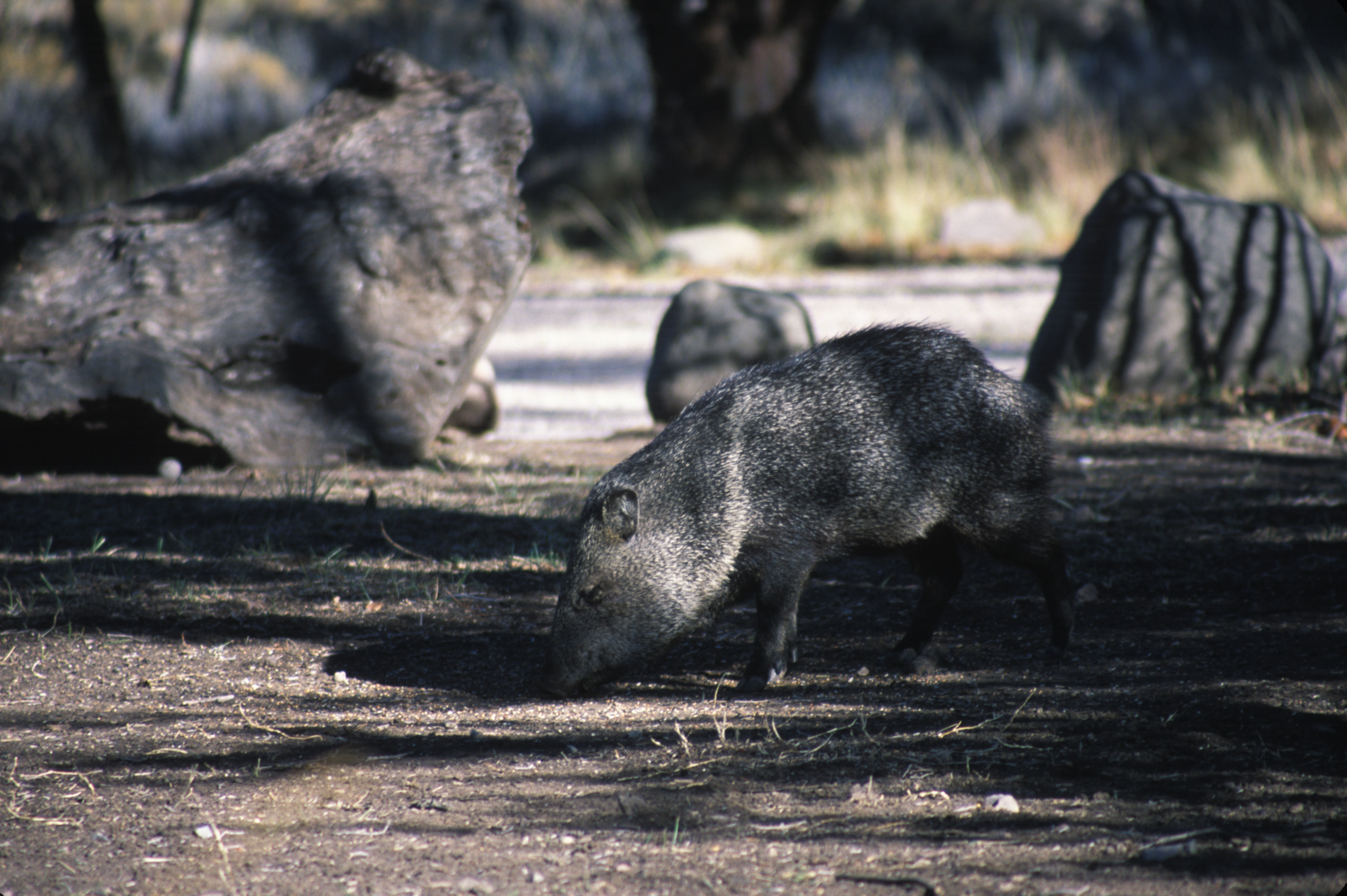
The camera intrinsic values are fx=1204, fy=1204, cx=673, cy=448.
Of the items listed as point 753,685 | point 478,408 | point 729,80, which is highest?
point 729,80

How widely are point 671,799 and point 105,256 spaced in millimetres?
4357

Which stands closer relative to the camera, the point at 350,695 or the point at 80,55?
the point at 350,695

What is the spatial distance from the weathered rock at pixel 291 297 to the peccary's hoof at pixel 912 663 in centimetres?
279

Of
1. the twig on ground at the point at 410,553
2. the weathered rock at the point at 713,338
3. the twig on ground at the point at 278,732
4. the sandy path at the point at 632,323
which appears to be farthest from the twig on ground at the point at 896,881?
the sandy path at the point at 632,323

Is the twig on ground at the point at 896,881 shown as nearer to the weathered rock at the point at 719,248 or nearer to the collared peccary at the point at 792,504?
the collared peccary at the point at 792,504

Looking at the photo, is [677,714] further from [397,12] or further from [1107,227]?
[397,12]

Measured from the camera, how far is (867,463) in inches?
122

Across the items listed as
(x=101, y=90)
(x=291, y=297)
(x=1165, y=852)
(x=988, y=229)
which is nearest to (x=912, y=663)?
(x=1165, y=852)

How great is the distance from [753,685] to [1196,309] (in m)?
4.30

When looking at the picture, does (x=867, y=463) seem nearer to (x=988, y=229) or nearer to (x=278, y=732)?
(x=278, y=732)

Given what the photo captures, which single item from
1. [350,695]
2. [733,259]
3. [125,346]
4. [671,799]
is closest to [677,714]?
[671,799]

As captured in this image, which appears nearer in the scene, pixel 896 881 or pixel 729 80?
pixel 896 881

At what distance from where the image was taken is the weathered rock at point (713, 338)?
6121mm

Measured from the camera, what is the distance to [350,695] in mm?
3018
